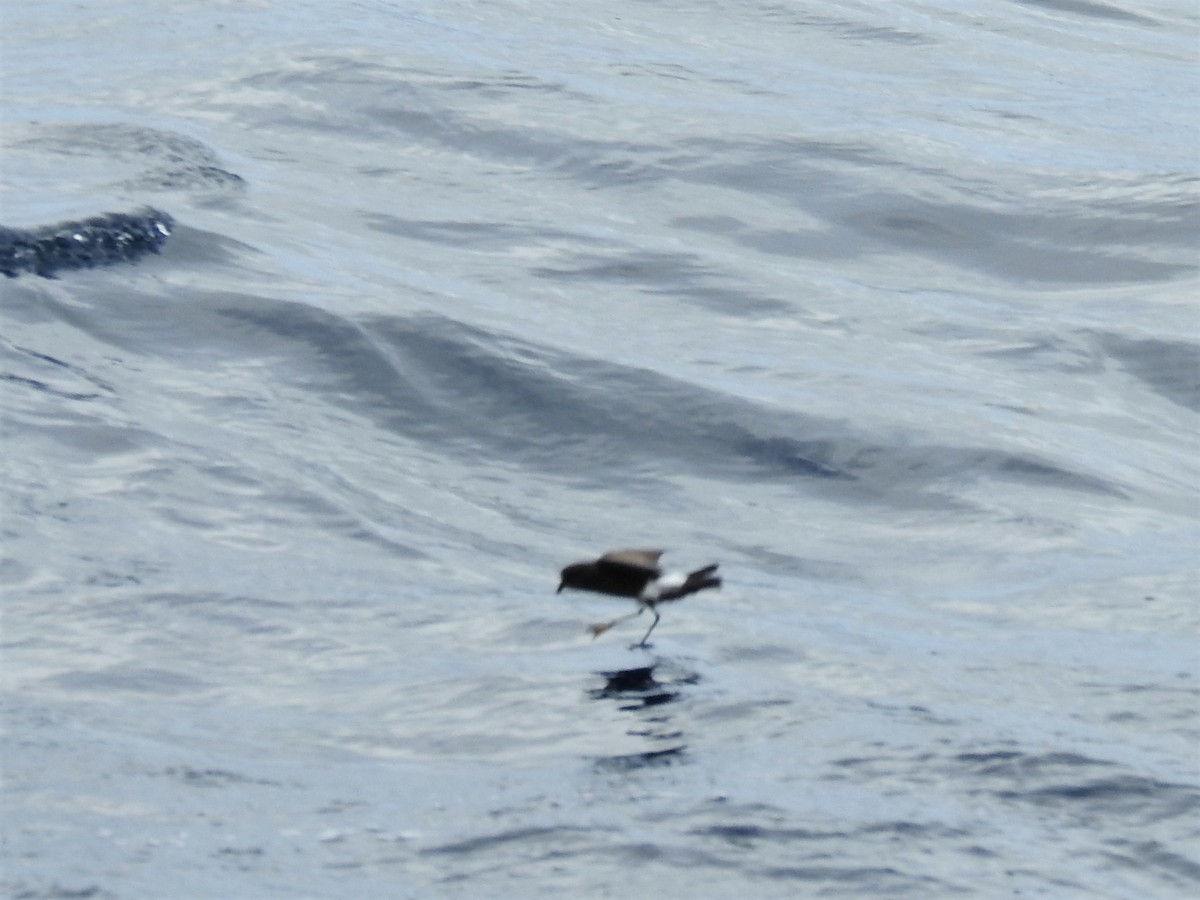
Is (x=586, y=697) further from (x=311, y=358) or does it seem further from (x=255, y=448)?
(x=311, y=358)

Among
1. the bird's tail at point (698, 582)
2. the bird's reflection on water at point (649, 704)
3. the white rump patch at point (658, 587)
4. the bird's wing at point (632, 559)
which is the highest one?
the bird's wing at point (632, 559)

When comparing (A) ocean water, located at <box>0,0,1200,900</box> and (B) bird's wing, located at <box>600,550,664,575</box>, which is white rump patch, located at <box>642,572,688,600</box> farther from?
(A) ocean water, located at <box>0,0,1200,900</box>

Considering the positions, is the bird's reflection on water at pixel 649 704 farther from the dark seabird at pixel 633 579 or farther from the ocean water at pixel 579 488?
the dark seabird at pixel 633 579

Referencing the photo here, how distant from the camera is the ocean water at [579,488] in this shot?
4328 millimetres

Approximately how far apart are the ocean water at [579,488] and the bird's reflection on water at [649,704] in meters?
0.02

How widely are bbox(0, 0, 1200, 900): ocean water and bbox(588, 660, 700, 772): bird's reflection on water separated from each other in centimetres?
2

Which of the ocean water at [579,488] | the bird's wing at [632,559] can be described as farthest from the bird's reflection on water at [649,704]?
the bird's wing at [632,559]

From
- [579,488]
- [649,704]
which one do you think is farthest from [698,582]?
[579,488]

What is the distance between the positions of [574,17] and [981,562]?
1125cm

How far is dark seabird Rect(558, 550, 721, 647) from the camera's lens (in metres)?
4.74

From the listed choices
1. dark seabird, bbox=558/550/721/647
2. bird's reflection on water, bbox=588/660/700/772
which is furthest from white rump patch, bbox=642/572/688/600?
bird's reflection on water, bbox=588/660/700/772

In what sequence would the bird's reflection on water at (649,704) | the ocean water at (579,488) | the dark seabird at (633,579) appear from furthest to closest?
the dark seabird at (633,579) < the bird's reflection on water at (649,704) < the ocean water at (579,488)

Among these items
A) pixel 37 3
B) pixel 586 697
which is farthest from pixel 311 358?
pixel 37 3

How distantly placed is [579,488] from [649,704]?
199 cm
